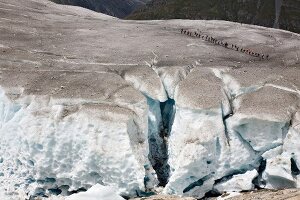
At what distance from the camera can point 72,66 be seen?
37.8 metres

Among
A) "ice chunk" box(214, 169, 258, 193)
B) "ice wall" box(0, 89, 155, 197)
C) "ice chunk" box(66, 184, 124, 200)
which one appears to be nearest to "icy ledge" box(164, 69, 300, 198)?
"ice chunk" box(214, 169, 258, 193)

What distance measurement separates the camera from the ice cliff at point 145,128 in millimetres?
30109

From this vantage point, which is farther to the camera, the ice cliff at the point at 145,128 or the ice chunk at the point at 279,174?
the ice chunk at the point at 279,174

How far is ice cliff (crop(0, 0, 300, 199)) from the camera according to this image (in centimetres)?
3011

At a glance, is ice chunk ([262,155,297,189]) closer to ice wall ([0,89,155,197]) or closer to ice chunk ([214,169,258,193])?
ice chunk ([214,169,258,193])

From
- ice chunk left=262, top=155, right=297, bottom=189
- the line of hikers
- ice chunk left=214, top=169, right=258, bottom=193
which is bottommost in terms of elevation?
ice chunk left=214, top=169, right=258, bottom=193

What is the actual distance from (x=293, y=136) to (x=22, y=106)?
60.4ft

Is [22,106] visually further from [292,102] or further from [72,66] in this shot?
[292,102]

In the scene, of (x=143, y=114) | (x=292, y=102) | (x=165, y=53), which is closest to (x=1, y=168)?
(x=143, y=114)

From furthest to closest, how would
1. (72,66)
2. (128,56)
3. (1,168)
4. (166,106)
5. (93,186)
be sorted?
(128,56) < (72,66) < (166,106) < (1,168) < (93,186)

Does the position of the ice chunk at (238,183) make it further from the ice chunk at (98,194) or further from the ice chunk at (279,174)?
the ice chunk at (98,194)

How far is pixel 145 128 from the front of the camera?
31938 mm

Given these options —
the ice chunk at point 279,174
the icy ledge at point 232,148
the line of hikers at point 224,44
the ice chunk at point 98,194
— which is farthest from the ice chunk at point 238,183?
the line of hikers at point 224,44

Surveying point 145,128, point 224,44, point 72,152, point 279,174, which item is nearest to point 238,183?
point 279,174
